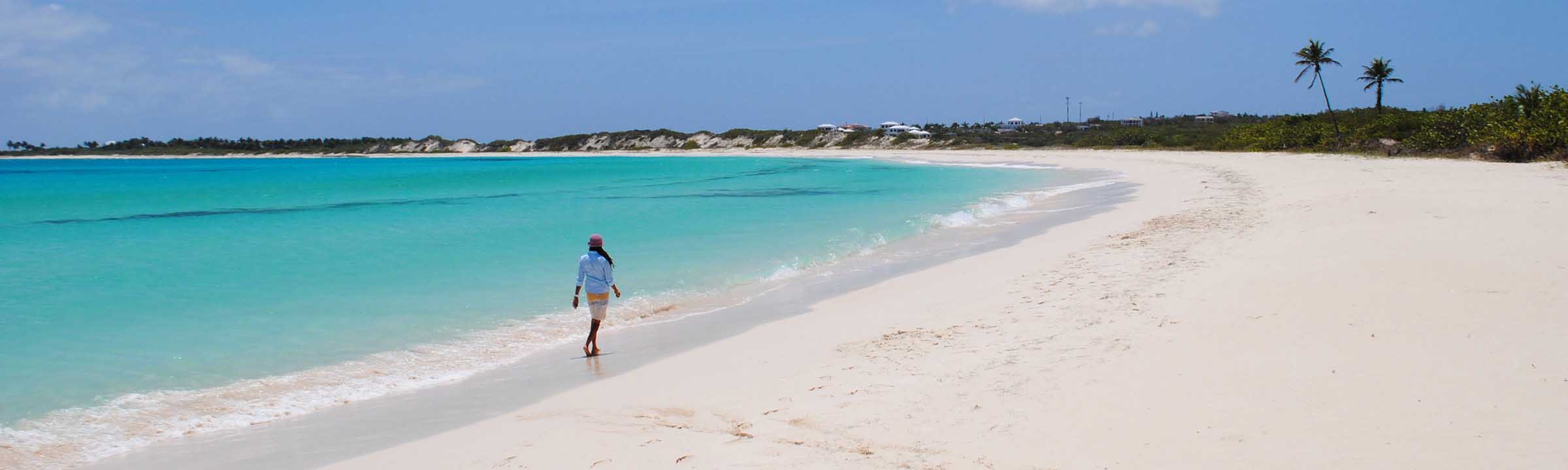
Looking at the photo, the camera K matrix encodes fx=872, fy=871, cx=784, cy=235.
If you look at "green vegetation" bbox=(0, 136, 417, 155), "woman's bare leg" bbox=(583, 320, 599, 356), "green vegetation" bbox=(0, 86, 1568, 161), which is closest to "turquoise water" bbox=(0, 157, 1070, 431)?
"woman's bare leg" bbox=(583, 320, 599, 356)

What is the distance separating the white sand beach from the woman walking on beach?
34 cm

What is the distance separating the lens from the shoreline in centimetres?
399

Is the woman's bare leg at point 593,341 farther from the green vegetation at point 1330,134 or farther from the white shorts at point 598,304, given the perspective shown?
the green vegetation at point 1330,134

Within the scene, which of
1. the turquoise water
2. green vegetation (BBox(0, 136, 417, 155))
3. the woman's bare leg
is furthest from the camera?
green vegetation (BBox(0, 136, 417, 155))

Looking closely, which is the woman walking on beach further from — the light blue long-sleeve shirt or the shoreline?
the shoreline

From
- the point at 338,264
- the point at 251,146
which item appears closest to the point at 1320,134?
the point at 338,264

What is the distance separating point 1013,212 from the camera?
18375mm

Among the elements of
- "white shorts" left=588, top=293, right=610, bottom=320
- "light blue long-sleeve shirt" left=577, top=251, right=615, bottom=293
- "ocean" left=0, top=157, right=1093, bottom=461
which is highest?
"light blue long-sleeve shirt" left=577, top=251, right=615, bottom=293

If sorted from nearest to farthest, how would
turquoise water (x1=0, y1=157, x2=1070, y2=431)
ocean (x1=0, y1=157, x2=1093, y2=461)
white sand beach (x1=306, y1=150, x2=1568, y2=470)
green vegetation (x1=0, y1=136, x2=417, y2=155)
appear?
1. white sand beach (x1=306, y1=150, x2=1568, y2=470)
2. ocean (x1=0, y1=157, x2=1093, y2=461)
3. turquoise water (x1=0, y1=157, x2=1070, y2=431)
4. green vegetation (x1=0, y1=136, x2=417, y2=155)

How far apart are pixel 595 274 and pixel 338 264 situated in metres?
8.29

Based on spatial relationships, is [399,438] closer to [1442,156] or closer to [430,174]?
[1442,156]

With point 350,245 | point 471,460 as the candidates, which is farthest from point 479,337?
point 350,245

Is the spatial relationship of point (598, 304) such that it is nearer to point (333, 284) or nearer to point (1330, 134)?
point (333, 284)

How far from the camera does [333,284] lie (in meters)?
11.7
